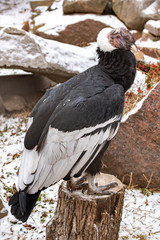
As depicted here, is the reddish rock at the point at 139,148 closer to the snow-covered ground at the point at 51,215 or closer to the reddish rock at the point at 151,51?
the snow-covered ground at the point at 51,215

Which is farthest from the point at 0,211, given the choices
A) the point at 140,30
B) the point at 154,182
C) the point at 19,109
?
the point at 140,30

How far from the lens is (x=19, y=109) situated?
593cm

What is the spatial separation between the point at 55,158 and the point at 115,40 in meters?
0.92

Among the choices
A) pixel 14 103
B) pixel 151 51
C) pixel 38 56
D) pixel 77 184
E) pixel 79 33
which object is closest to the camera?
pixel 77 184

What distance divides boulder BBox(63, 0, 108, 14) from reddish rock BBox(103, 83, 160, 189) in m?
6.23

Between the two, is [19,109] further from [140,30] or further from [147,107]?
[140,30]

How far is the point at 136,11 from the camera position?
Answer: 8977mm

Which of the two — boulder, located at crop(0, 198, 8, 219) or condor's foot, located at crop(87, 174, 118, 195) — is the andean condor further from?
boulder, located at crop(0, 198, 8, 219)

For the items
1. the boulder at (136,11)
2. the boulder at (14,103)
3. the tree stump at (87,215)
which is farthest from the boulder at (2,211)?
the boulder at (136,11)

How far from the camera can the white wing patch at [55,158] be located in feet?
7.20

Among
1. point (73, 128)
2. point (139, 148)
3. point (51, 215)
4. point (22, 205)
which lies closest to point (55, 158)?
point (73, 128)

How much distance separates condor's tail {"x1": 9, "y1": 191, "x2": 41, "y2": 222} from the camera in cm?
222

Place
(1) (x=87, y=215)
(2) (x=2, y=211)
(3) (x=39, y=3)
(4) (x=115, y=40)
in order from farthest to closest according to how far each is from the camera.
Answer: (3) (x=39, y=3), (2) (x=2, y=211), (1) (x=87, y=215), (4) (x=115, y=40)

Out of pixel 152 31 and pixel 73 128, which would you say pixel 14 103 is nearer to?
pixel 73 128
